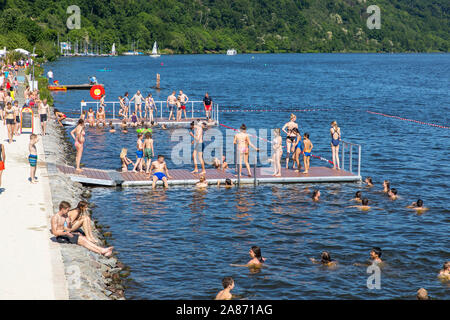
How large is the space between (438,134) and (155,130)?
67.9ft

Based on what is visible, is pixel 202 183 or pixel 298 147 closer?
pixel 202 183

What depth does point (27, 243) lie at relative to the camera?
1494 cm

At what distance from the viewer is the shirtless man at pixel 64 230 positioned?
15.3 metres

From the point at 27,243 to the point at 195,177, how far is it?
35.6ft

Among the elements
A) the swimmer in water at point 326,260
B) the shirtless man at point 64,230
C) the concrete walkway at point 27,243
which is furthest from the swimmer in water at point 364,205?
the concrete walkway at point 27,243

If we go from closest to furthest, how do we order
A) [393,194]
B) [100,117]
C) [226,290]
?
[226,290] → [393,194] → [100,117]

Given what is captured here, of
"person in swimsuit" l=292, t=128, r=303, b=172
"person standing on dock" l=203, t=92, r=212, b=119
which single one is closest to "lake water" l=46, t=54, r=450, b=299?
"person in swimsuit" l=292, t=128, r=303, b=172

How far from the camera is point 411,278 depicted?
16.3 metres

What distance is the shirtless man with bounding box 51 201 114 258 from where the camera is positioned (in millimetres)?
15273

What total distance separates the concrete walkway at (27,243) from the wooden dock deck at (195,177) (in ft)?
6.79

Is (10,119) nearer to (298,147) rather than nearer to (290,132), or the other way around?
(290,132)

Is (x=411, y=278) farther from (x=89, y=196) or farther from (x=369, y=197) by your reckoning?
(x=89, y=196)

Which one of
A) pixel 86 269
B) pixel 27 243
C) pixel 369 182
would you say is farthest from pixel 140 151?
pixel 86 269

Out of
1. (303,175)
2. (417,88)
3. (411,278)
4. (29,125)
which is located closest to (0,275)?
(411,278)
